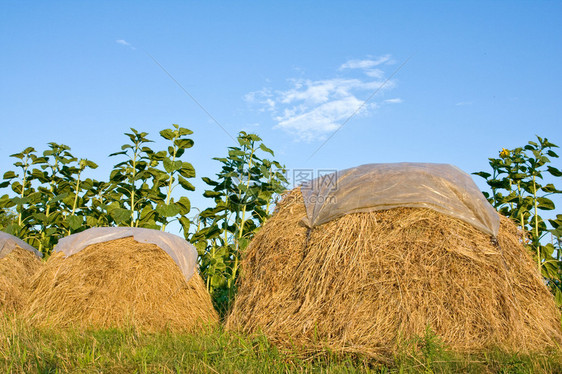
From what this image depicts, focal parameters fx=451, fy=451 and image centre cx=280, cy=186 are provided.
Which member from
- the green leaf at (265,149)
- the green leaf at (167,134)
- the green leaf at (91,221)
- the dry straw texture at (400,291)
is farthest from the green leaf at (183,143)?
the dry straw texture at (400,291)

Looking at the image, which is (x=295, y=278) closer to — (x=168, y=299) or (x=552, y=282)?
(x=168, y=299)

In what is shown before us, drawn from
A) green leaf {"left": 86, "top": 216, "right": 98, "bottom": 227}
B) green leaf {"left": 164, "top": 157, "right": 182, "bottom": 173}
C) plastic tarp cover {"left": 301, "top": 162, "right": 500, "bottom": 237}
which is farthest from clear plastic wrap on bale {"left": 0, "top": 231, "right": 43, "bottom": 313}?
plastic tarp cover {"left": 301, "top": 162, "right": 500, "bottom": 237}

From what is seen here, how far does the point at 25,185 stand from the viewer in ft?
29.9

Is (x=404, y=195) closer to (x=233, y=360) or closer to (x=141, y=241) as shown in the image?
(x=233, y=360)

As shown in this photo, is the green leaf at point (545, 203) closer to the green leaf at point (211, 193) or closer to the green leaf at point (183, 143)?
the green leaf at point (211, 193)

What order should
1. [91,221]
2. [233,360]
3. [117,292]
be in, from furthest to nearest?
[91,221], [117,292], [233,360]

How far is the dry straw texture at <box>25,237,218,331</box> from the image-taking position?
17.2 feet

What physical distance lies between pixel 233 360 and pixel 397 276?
A: 1.49 meters

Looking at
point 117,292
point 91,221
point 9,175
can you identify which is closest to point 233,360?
point 117,292

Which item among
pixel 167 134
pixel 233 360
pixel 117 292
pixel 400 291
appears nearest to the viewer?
pixel 233 360

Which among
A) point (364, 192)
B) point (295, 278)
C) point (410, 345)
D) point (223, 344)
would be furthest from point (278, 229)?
point (410, 345)

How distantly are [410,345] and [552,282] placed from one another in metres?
4.66

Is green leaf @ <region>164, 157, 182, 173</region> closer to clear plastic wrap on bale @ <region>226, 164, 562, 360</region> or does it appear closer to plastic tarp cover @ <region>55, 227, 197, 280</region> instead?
plastic tarp cover @ <region>55, 227, 197, 280</region>

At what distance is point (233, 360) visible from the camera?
139 inches
